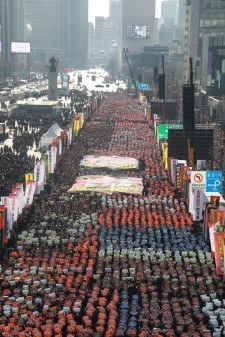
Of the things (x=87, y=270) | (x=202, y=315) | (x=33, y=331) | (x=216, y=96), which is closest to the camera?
(x=33, y=331)

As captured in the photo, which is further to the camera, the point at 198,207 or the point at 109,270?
the point at 198,207

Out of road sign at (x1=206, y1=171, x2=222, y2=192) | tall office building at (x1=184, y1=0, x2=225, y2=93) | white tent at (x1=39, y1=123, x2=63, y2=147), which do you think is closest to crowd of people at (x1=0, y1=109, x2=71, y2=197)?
white tent at (x1=39, y1=123, x2=63, y2=147)

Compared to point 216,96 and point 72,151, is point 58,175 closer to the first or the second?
point 72,151

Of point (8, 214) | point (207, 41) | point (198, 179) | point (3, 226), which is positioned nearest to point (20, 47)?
point (207, 41)

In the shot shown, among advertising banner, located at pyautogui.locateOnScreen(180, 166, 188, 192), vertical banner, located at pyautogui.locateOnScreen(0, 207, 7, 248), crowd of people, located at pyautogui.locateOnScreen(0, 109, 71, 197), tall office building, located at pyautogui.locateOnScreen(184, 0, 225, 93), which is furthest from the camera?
tall office building, located at pyautogui.locateOnScreen(184, 0, 225, 93)

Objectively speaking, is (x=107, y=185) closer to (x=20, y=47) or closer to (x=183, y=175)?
(x=183, y=175)

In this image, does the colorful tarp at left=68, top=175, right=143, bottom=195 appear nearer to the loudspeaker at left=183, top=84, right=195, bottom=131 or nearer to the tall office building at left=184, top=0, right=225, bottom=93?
the loudspeaker at left=183, top=84, right=195, bottom=131

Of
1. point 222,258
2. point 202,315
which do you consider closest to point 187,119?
point 222,258
